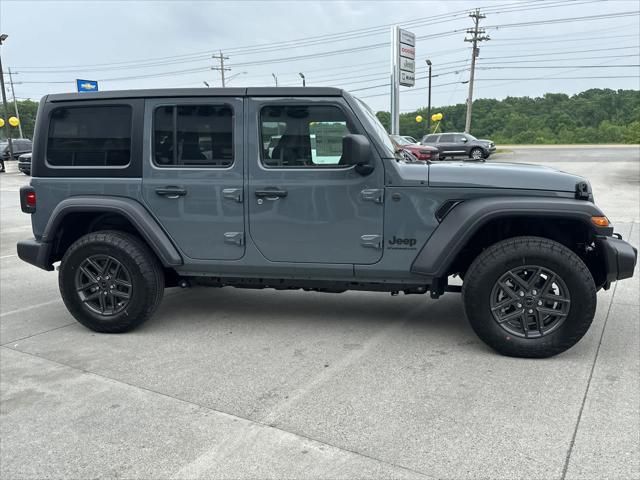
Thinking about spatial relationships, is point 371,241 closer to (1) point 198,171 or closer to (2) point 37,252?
(1) point 198,171

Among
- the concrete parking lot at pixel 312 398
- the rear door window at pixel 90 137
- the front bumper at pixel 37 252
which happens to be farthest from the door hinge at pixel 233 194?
the front bumper at pixel 37 252

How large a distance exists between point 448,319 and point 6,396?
3.41 metres

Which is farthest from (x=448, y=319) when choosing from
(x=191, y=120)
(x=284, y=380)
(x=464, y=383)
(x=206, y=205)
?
(x=191, y=120)

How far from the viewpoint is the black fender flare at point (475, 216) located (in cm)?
361

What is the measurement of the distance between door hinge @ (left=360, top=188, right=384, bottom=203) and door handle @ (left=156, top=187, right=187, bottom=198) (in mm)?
1423

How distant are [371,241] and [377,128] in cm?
93

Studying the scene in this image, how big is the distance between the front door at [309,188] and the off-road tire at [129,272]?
0.93 meters

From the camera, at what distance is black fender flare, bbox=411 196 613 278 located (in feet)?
11.9

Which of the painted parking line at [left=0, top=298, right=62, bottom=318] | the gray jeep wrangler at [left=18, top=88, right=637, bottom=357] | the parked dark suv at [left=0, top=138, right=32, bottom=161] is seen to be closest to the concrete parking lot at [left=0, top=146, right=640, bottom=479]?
the painted parking line at [left=0, top=298, right=62, bottom=318]

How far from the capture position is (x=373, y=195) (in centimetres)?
394

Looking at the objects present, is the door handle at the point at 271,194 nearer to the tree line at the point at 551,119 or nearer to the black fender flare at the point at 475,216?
the black fender flare at the point at 475,216

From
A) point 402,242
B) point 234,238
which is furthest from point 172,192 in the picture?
point 402,242

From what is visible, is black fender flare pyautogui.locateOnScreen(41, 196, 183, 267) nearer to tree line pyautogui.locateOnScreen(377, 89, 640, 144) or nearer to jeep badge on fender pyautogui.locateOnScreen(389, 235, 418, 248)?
jeep badge on fender pyautogui.locateOnScreen(389, 235, 418, 248)

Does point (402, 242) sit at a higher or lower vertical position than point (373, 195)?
lower
